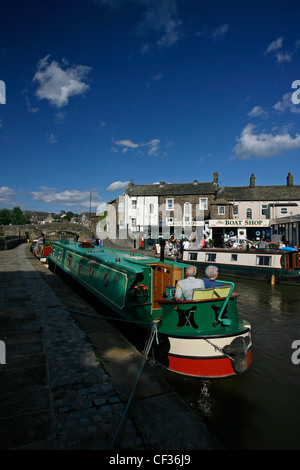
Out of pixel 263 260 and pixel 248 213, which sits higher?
pixel 248 213

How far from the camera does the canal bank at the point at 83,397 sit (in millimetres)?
3072

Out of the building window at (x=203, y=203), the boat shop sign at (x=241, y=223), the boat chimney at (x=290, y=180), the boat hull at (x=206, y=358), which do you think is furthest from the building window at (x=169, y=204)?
the boat hull at (x=206, y=358)

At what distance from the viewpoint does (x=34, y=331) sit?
6.23 metres

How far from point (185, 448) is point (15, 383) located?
8.82 ft

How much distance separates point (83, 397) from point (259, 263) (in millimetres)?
14633

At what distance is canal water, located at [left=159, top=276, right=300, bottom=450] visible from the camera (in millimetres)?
3682

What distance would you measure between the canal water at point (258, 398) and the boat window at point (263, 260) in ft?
28.4

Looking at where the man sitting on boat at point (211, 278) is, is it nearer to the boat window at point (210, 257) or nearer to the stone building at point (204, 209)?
the boat window at point (210, 257)

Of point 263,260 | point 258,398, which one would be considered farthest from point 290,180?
point 258,398

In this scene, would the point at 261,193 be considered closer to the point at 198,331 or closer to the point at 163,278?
the point at 163,278

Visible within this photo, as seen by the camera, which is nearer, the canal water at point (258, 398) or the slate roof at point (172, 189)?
the canal water at point (258, 398)

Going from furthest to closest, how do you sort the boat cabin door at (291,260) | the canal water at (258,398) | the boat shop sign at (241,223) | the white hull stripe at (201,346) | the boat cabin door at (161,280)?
1. the boat shop sign at (241,223)
2. the boat cabin door at (291,260)
3. the boat cabin door at (161,280)
4. the white hull stripe at (201,346)
5. the canal water at (258,398)

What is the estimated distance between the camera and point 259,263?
642 inches

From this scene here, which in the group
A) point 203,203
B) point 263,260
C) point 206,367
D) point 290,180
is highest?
point 290,180
